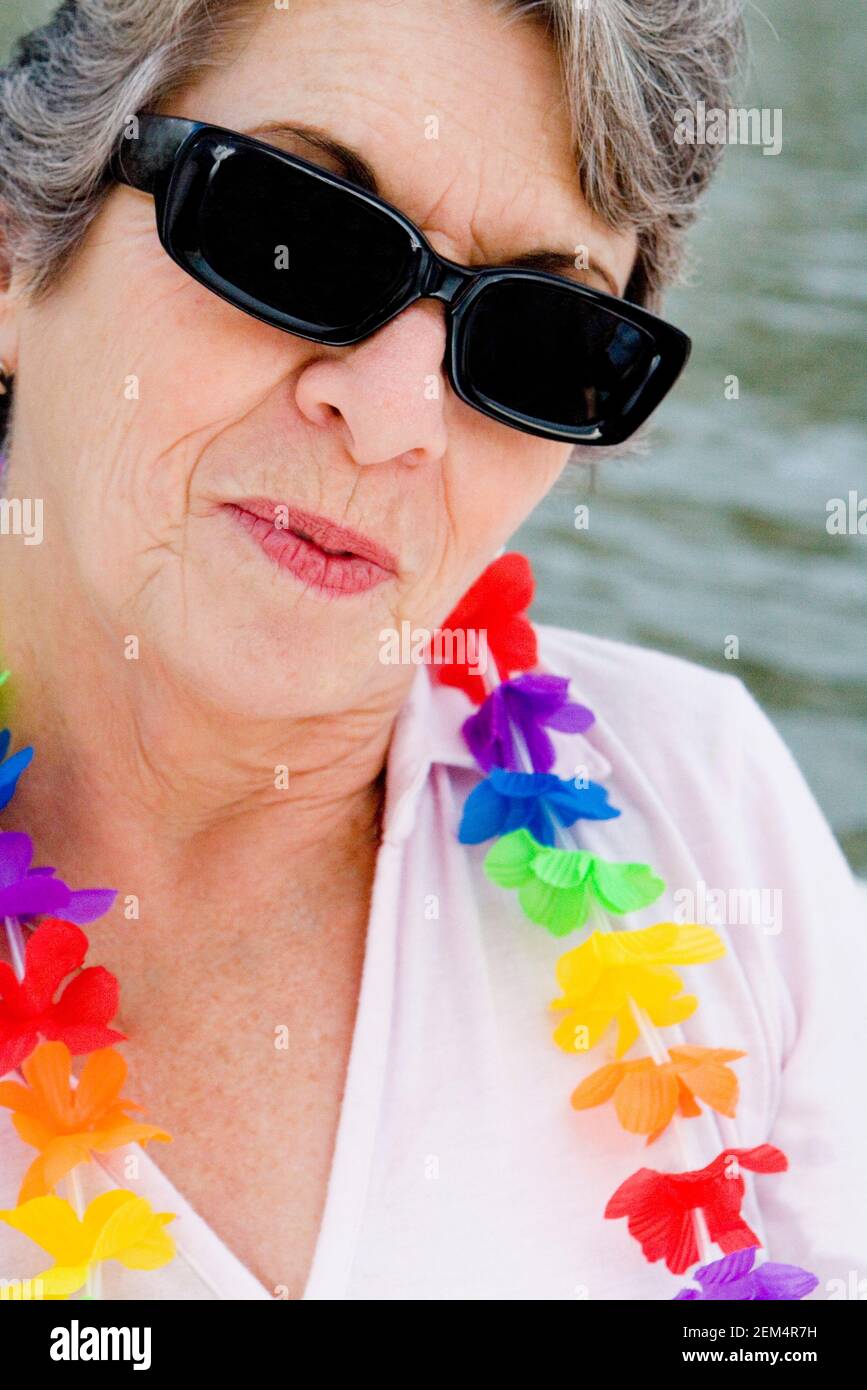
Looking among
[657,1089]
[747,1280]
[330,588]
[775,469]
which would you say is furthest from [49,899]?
[775,469]

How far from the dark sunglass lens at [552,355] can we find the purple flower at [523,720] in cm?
32

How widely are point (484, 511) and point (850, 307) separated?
3.00m

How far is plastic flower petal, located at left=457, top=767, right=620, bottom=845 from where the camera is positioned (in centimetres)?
160

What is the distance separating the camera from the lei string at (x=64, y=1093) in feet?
4.07

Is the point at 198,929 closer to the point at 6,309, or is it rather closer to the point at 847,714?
the point at 6,309

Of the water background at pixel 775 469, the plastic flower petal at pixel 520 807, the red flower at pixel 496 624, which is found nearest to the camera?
the plastic flower petal at pixel 520 807

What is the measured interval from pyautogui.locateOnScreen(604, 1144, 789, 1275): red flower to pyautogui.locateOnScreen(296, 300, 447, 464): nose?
73 cm

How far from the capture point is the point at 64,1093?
Answer: 1.28m

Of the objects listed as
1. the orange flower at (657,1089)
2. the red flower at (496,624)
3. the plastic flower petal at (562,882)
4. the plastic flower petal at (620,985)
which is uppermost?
the red flower at (496,624)

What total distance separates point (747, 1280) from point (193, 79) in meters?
1.21

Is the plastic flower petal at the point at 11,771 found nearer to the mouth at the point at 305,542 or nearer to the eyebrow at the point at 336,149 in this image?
the mouth at the point at 305,542

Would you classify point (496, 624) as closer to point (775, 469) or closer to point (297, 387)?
point (297, 387)

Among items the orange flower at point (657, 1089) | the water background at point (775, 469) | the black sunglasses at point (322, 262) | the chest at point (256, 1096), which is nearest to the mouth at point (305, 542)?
the black sunglasses at point (322, 262)

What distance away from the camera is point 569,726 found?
1684mm
